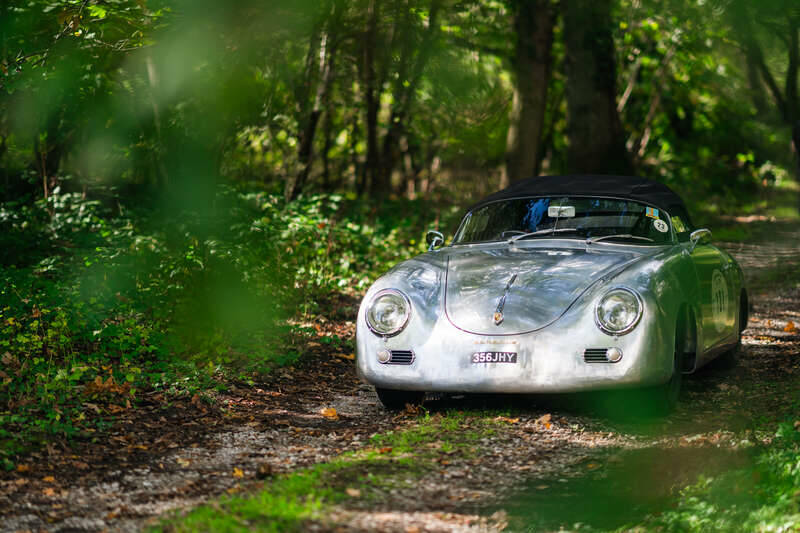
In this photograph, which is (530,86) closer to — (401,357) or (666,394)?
(666,394)

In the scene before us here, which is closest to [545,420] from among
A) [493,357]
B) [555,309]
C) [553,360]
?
[553,360]

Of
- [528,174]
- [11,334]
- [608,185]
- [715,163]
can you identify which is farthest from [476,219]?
[715,163]

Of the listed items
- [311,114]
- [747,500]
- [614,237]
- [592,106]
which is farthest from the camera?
[592,106]

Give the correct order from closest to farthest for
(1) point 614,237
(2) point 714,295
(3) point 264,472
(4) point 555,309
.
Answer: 1. (3) point 264,472
2. (4) point 555,309
3. (1) point 614,237
4. (2) point 714,295

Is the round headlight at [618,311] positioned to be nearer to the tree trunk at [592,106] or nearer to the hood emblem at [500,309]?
the hood emblem at [500,309]

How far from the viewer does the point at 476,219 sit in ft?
24.3

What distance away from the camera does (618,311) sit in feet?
18.5

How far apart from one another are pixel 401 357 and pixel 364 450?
0.88 metres

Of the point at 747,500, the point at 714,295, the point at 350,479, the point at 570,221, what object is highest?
the point at 570,221

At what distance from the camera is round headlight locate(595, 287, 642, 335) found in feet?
18.4

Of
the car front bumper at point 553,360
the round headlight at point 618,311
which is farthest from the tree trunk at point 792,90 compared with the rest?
the car front bumper at point 553,360

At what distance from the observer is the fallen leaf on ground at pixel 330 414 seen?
630 cm

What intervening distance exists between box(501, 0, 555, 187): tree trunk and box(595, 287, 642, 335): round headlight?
431 inches

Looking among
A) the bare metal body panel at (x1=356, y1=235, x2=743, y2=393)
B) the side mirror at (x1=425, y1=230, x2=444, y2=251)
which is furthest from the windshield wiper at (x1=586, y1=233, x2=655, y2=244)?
the side mirror at (x1=425, y1=230, x2=444, y2=251)
